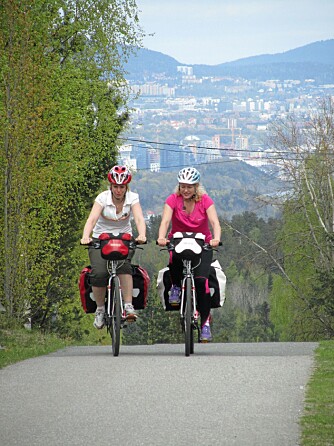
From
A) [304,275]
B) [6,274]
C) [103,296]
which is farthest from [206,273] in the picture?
[304,275]

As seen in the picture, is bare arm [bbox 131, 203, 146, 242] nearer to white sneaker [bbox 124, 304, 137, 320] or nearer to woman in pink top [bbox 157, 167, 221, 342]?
woman in pink top [bbox 157, 167, 221, 342]

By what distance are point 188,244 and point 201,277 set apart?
560 millimetres

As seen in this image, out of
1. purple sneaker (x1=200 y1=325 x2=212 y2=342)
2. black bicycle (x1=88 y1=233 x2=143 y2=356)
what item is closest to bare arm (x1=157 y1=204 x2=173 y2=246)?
black bicycle (x1=88 y1=233 x2=143 y2=356)

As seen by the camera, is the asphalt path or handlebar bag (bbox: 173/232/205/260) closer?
the asphalt path

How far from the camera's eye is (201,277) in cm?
1330

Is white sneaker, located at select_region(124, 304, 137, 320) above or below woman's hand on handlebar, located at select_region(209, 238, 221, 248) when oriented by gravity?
below

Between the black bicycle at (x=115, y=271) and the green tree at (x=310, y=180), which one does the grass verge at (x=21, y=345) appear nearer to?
the black bicycle at (x=115, y=271)

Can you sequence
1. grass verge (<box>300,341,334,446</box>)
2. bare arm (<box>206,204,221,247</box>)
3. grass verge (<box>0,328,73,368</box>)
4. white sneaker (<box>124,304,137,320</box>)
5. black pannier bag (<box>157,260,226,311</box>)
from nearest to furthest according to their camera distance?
grass verge (<box>300,341,334,446</box>), bare arm (<box>206,204,221,247</box>), white sneaker (<box>124,304,137,320</box>), black pannier bag (<box>157,260,226,311</box>), grass verge (<box>0,328,73,368</box>)

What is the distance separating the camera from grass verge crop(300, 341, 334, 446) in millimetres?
7441

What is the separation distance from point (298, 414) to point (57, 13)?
25.6m

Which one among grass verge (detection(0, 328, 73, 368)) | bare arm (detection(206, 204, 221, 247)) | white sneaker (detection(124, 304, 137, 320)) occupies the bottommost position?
grass verge (detection(0, 328, 73, 368))

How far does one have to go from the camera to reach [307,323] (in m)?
57.0

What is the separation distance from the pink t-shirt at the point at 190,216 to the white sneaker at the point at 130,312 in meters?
0.95

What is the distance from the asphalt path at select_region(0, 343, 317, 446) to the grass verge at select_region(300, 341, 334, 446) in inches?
3.1
